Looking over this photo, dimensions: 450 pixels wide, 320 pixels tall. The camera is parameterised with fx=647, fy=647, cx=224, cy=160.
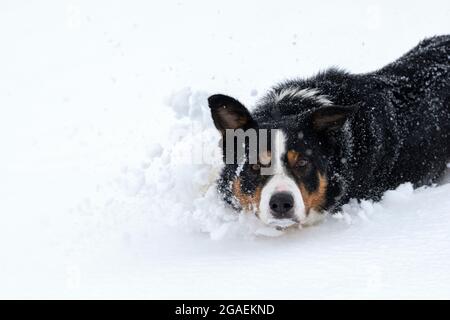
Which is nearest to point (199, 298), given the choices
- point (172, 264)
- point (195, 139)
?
point (172, 264)

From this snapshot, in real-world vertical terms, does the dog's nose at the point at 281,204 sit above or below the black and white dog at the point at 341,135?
below

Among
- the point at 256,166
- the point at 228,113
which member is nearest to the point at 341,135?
the point at 256,166

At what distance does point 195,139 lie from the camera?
6.49 meters

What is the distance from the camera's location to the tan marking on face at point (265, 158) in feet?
15.3

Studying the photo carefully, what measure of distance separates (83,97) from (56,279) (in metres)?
6.95

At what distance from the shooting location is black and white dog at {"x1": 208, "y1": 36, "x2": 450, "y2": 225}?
468 centimetres

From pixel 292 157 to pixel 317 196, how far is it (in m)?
0.42

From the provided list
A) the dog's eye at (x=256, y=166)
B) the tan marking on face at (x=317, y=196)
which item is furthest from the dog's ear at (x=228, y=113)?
the tan marking on face at (x=317, y=196)

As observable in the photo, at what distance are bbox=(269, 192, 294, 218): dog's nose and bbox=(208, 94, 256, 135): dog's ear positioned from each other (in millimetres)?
691

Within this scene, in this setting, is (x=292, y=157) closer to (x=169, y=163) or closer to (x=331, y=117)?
(x=331, y=117)

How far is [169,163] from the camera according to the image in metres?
5.91

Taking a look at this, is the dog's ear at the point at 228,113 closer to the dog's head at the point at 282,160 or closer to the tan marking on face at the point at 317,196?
the dog's head at the point at 282,160

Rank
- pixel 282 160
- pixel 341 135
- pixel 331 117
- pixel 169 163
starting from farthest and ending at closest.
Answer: pixel 169 163, pixel 341 135, pixel 331 117, pixel 282 160

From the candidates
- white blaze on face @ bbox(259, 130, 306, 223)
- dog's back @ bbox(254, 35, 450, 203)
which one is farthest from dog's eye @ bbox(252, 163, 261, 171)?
dog's back @ bbox(254, 35, 450, 203)
